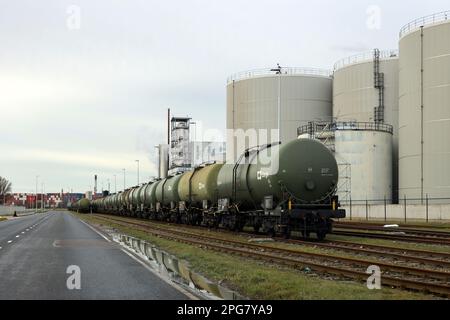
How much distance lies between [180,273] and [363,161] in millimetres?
45088

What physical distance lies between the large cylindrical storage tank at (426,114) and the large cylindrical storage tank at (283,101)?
62.9ft

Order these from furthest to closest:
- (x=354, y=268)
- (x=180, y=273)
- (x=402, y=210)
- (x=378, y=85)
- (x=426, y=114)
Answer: (x=378, y=85), (x=426, y=114), (x=402, y=210), (x=354, y=268), (x=180, y=273)

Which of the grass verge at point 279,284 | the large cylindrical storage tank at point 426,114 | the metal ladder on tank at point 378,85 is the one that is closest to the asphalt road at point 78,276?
the grass verge at point 279,284

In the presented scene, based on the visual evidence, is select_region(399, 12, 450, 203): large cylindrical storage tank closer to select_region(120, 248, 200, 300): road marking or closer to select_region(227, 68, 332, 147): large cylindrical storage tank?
select_region(227, 68, 332, 147): large cylindrical storage tank

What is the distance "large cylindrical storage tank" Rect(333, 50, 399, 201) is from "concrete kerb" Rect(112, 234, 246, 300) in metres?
49.0

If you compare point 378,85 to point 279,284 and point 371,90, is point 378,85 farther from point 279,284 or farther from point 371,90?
point 279,284

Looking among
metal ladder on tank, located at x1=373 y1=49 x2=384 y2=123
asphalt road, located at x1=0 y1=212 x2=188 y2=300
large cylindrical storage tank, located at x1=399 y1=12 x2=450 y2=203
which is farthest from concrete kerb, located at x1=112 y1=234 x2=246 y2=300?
metal ladder on tank, located at x1=373 y1=49 x2=384 y2=123

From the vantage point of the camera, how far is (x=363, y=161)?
5628cm

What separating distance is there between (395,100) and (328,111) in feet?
38.4

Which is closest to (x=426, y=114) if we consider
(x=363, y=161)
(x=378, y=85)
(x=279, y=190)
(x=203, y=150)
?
(x=363, y=161)

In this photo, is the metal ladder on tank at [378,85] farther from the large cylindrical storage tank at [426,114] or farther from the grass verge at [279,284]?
the grass verge at [279,284]

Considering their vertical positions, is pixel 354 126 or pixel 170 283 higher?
pixel 354 126

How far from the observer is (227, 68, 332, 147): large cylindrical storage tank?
73.6 m

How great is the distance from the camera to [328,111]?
75.1 m
